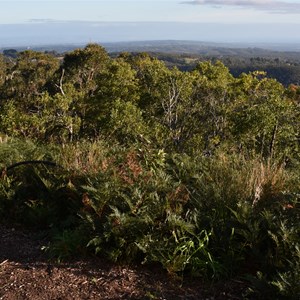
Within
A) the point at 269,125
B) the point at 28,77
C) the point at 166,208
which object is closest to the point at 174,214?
the point at 166,208

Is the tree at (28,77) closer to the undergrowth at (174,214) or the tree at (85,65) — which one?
the tree at (85,65)

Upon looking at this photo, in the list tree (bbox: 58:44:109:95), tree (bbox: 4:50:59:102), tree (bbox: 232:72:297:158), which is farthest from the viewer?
tree (bbox: 4:50:59:102)

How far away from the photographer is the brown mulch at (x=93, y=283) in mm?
3311

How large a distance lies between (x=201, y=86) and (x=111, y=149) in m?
14.7

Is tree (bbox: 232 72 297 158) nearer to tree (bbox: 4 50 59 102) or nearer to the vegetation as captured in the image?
the vegetation

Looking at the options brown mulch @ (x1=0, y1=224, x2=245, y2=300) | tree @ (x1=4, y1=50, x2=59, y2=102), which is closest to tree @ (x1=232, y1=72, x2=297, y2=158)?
brown mulch @ (x1=0, y1=224, x2=245, y2=300)

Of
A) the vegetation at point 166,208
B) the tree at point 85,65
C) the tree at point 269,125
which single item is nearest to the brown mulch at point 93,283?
the vegetation at point 166,208

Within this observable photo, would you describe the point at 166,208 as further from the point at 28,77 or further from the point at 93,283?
the point at 28,77

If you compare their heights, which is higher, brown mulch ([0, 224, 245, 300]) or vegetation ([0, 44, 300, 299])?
vegetation ([0, 44, 300, 299])

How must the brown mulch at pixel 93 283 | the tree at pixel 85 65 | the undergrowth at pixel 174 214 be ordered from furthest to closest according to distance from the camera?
the tree at pixel 85 65, the undergrowth at pixel 174 214, the brown mulch at pixel 93 283

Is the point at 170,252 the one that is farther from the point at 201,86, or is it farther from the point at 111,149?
the point at 201,86

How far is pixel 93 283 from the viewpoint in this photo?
347 centimetres

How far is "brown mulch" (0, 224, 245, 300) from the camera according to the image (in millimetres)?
3311

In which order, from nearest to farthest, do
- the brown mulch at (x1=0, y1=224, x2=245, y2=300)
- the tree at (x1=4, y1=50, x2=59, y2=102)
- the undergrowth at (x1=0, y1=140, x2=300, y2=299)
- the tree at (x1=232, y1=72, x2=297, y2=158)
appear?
the brown mulch at (x1=0, y1=224, x2=245, y2=300) → the undergrowth at (x1=0, y1=140, x2=300, y2=299) → the tree at (x1=232, y1=72, x2=297, y2=158) → the tree at (x1=4, y1=50, x2=59, y2=102)
